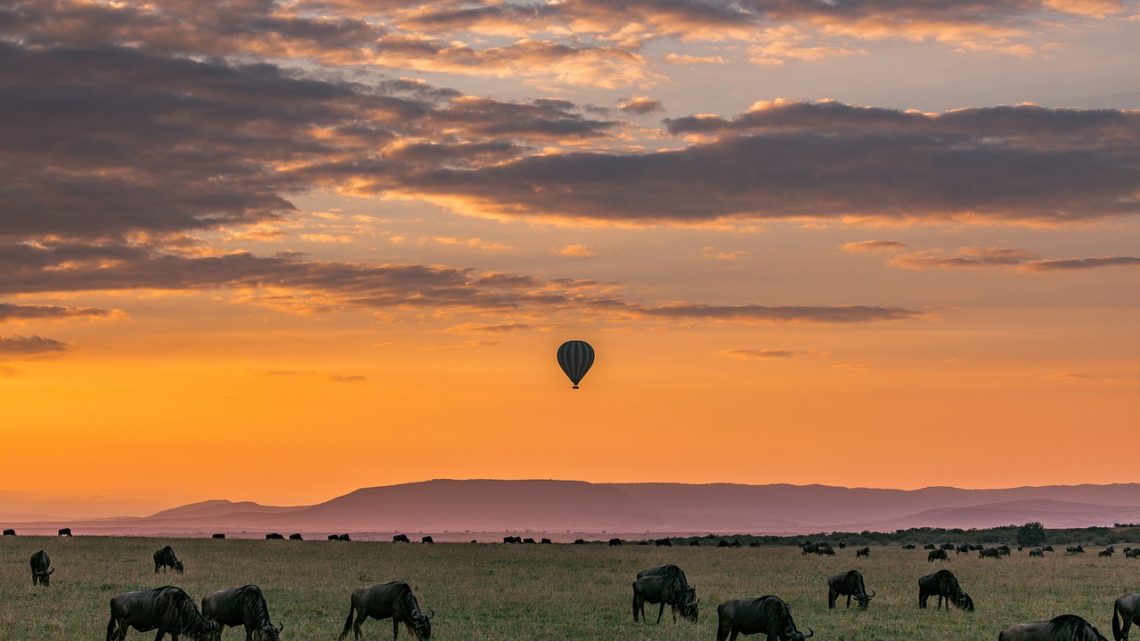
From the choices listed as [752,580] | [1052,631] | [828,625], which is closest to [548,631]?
[828,625]

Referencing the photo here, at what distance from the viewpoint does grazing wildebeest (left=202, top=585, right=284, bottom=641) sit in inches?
1102

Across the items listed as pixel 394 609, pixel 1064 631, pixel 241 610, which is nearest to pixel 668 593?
pixel 394 609

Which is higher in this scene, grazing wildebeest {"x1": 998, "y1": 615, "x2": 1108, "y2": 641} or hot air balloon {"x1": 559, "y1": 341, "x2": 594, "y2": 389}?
hot air balloon {"x1": 559, "y1": 341, "x2": 594, "y2": 389}

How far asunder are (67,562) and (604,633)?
3364cm

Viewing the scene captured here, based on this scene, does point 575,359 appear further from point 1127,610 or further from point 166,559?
point 1127,610

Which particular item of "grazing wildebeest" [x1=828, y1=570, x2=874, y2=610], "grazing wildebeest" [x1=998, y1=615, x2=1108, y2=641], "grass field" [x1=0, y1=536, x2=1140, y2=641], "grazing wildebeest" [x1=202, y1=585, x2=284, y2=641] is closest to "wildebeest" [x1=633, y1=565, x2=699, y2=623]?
"grass field" [x1=0, y1=536, x2=1140, y2=641]

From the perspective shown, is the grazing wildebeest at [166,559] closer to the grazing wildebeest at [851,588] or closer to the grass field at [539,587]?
the grass field at [539,587]

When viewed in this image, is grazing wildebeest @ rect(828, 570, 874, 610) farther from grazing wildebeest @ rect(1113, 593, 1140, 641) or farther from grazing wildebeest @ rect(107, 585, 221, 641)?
grazing wildebeest @ rect(107, 585, 221, 641)

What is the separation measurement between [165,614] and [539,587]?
22.9 meters

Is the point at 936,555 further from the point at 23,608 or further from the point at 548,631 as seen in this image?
the point at 23,608

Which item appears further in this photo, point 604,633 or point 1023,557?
point 1023,557

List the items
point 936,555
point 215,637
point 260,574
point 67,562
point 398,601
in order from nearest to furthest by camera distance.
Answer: point 215,637 → point 398,601 → point 260,574 → point 67,562 → point 936,555

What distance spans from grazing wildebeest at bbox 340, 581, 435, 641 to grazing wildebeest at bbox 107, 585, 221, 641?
12.5ft

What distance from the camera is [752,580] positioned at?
54.2 meters
